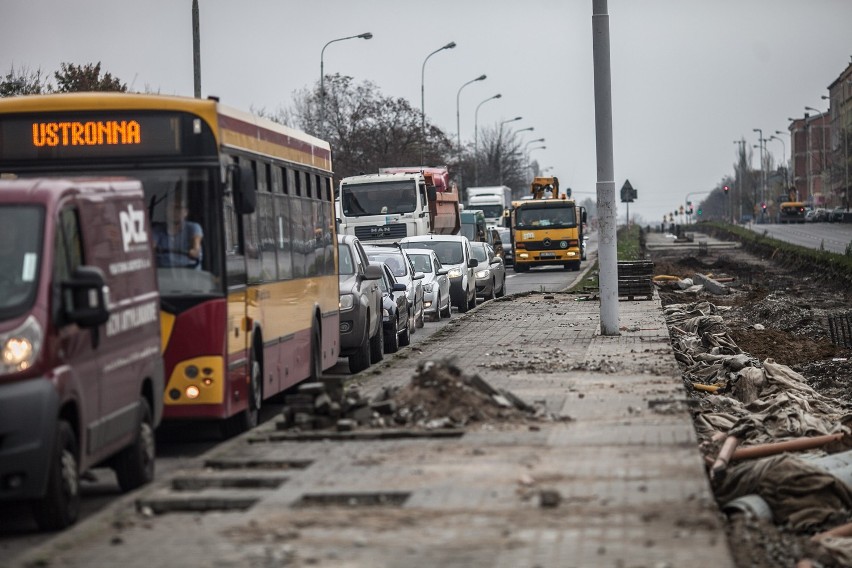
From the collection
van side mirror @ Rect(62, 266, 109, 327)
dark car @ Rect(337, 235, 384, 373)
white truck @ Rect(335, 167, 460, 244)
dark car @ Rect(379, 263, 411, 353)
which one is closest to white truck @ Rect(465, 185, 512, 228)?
white truck @ Rect(335, 167, 460, 244)

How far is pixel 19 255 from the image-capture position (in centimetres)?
863

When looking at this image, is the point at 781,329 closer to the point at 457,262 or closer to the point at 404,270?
the point at 404,270

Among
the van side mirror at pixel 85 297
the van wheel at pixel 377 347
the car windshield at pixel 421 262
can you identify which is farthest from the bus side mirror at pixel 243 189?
the car windshield at pixel 421 262

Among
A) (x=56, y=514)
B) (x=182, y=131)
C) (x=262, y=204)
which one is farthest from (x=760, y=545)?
(x=262, y=204)

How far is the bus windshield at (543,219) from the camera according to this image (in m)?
59.9

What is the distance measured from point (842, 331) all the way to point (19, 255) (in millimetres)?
19897

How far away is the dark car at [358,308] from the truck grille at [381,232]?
22078mm

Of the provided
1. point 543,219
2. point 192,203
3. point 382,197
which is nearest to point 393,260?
point 192,203

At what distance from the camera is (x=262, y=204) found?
13797 millimetres

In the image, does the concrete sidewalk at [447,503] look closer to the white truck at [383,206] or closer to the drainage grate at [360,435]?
the drainage grate at [360,435]

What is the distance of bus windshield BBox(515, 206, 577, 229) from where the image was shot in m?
59.9

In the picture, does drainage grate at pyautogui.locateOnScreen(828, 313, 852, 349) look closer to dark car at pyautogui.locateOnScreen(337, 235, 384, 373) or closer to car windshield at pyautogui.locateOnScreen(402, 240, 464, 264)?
dark car at pyautogui.locateOnScreen(337, 235, 384, 373)

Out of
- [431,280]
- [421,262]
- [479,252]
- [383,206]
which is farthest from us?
[383,206]

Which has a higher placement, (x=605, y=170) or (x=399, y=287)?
(x=605, y=170)
